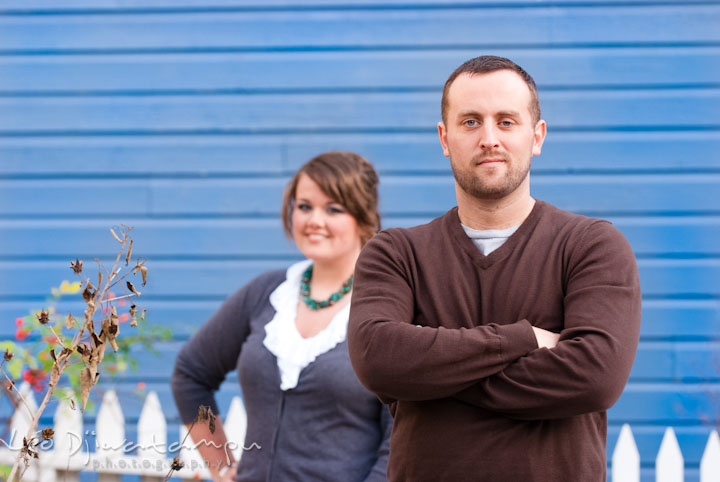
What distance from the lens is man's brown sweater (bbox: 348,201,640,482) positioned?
1.67 m

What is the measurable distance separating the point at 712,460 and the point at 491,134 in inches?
87.1

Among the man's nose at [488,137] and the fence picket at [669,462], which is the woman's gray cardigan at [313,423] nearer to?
the man's nose at [488,137]

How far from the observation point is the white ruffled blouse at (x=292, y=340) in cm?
248

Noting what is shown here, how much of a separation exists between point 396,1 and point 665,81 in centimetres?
128

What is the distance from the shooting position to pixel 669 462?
11.0ft

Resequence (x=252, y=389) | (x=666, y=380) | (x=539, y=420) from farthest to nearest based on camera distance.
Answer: (x=666, y=380) < (x=252, y=389) < (x=539, y=420)

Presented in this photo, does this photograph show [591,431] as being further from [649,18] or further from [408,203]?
[649,18]

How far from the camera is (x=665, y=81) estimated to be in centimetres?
377

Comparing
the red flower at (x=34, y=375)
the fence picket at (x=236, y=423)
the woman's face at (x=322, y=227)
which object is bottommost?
the fence picket at (x=236, y=423)

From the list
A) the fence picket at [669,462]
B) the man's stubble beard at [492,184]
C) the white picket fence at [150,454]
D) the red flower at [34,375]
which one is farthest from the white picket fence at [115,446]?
the man's stubble beard at [492,184]

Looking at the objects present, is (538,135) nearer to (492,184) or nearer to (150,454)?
(492,184)

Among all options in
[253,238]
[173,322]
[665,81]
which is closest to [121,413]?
[173,322]

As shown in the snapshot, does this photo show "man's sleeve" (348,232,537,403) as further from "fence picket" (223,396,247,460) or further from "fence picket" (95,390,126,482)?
"fence picket" (95,390,126,482)

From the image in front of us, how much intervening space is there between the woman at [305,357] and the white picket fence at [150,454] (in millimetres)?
506
